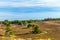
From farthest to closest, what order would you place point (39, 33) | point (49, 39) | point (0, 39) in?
point (39, 33) → point (49, 39) → point (0, 39)

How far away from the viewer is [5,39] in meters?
42.2

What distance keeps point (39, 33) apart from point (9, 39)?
20.1 meters

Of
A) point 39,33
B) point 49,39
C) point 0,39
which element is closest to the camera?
point 0,39

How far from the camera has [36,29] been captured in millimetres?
63406

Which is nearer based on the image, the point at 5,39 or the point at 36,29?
the point at 5,39

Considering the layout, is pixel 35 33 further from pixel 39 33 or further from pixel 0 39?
pixel 0 39

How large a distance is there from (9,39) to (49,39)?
9.09m

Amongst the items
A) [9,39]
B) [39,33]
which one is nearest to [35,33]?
[39,33]

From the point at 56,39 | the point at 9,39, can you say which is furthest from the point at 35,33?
the point at 9,39

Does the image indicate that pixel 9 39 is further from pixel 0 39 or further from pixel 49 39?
pixel 49 39

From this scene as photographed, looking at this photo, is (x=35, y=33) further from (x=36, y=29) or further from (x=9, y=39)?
(x=9, y=39)

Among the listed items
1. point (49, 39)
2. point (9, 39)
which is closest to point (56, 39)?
point (49, 39)

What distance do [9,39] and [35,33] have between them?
19987 mm

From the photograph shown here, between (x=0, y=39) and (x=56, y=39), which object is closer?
(x=0, y=39)
